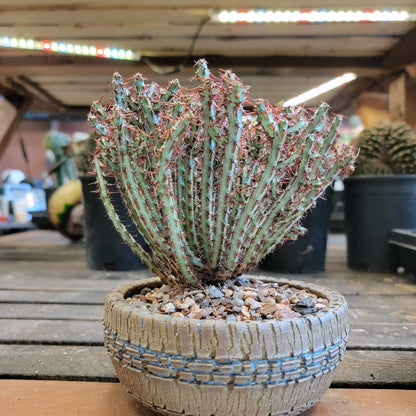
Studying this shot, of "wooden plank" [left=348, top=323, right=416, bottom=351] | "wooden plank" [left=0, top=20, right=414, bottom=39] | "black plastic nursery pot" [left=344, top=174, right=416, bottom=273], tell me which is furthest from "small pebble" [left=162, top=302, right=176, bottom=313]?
"wooden plank" [left=0, top=20, right=414, bottom=39]

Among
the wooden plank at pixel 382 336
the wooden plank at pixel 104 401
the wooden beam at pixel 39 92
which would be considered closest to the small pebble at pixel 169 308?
the wooden plank at pixel 104 401

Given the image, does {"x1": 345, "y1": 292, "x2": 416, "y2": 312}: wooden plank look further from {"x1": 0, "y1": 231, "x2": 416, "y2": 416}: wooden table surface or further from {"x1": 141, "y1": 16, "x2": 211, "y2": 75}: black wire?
{"x1": 141, "y1": 16, "x2": 211, "y2": 75}: black wire

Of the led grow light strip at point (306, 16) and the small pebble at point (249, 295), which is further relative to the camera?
the led grow light strip at point (306, 16)

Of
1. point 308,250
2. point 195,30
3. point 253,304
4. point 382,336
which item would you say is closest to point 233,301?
point 253,304

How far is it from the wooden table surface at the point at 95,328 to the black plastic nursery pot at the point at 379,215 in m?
0.08

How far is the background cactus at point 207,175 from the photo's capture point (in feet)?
1.66

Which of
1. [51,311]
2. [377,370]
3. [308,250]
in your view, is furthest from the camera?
[308,250]

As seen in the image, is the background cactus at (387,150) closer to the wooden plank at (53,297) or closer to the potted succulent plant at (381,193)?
the potted succulent plant at (381,193)

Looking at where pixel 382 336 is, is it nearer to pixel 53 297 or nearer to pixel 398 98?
pixel 53 297

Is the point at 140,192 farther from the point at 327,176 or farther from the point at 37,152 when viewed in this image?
the point at 37,152

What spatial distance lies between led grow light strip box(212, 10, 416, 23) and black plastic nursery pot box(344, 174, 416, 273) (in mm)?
876

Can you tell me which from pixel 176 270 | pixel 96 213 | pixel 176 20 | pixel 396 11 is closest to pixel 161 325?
pixel 176 270

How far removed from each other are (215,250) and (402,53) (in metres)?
2.22

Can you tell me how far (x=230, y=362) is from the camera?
0.41 metres
